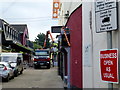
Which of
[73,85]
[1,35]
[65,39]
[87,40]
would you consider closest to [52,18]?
[1,35]

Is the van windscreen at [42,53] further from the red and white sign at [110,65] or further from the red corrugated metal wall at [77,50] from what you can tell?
the red and white sign at [110,65]

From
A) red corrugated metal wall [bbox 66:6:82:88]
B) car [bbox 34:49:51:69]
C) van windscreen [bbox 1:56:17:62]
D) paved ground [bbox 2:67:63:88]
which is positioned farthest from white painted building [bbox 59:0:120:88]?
car [bbox 34:49:51:69]

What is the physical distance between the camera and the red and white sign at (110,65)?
13.8 ft

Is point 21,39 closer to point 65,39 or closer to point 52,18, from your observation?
point 52,18

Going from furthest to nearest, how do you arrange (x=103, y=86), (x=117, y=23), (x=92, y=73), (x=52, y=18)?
1. (x=52, y=18)
2. (x=92, y=73)
3. (x=103, y=86)
4. (x=117, y=23)

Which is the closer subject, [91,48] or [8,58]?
[91,48]

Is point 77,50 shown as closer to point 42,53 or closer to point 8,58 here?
point 8,58

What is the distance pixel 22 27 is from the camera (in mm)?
53688

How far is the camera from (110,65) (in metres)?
4.29

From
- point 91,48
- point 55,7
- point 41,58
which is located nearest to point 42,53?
point 41,58

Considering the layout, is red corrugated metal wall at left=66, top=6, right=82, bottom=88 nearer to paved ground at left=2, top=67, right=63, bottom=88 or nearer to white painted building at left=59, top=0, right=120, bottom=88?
white painted building at left=59, top=0, right=120, bottom=88

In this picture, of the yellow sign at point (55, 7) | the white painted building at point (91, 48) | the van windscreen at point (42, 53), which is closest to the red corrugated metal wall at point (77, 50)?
the white painted building at point (91, 48)

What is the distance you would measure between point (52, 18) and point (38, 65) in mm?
10259

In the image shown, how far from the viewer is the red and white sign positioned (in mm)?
4211
